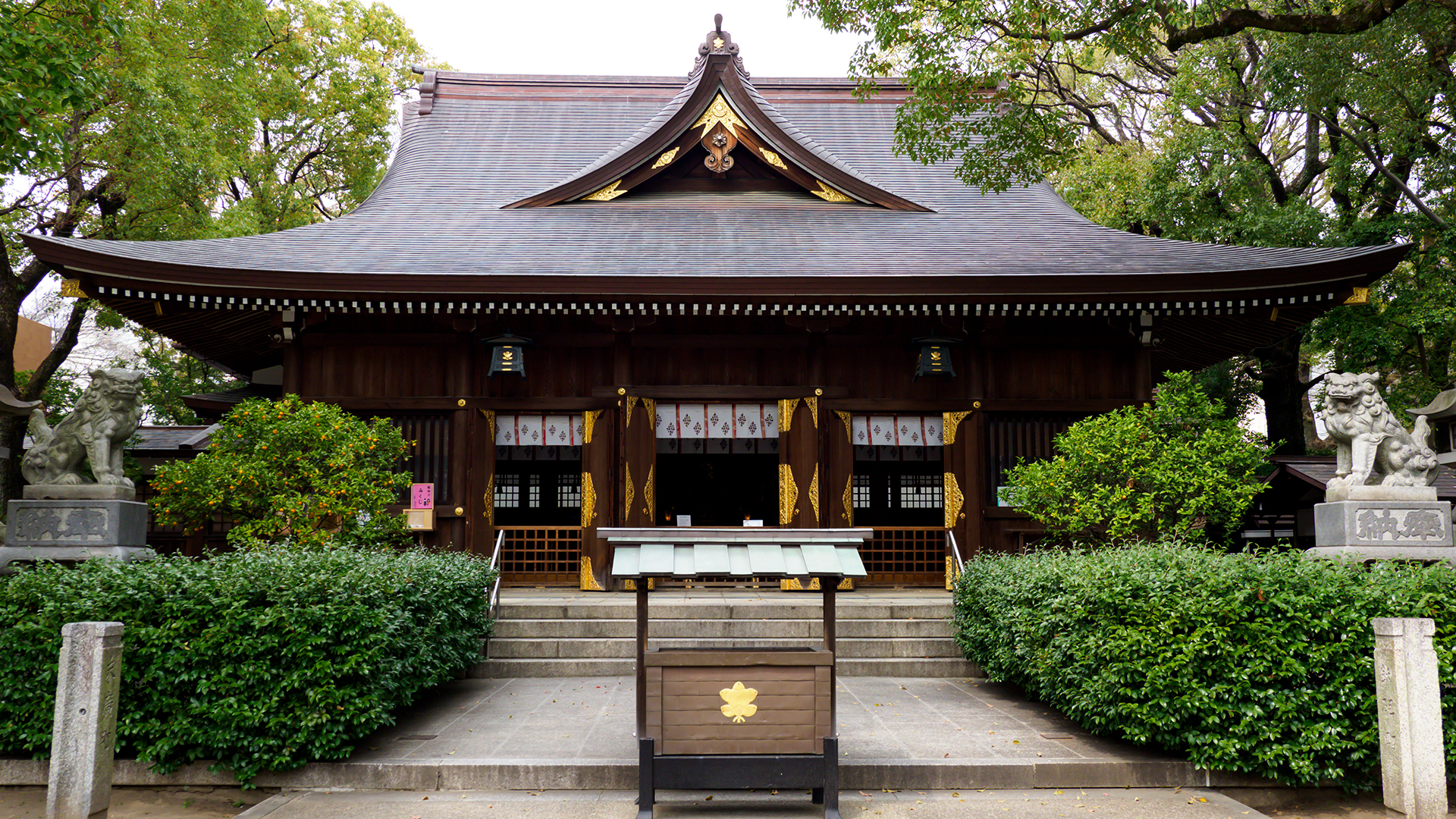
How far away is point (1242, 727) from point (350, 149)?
22.1 meters

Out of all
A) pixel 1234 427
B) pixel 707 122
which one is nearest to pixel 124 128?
pixel 707 122

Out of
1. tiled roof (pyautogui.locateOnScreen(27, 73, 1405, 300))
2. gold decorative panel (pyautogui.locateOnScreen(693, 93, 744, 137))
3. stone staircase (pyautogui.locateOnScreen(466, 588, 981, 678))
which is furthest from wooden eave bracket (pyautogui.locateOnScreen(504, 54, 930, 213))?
stone staircase (pyautogui.locateOnScreen(466, 588, 981, 678))

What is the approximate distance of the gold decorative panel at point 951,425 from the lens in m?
11.3

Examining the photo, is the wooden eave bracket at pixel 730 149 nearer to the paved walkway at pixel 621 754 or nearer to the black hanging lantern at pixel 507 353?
the black hanging lantern at pixel 507 353

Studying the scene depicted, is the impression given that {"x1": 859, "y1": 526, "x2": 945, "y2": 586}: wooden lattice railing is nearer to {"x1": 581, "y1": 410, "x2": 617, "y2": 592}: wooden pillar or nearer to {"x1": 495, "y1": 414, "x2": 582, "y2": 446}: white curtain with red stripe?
{"x1": 581, "y1": 410, "x2": 617, "y2": 592}: wooden pillar

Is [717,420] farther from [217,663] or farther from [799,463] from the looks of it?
[217,663]

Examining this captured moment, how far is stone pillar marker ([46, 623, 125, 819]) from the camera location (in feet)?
15.8

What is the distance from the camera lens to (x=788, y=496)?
11.2 meters

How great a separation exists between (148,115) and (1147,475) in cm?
1479

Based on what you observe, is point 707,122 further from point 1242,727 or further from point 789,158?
point 1242,727

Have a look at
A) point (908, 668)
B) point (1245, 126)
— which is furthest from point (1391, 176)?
point (908, 668)

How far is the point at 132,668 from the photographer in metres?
5.50

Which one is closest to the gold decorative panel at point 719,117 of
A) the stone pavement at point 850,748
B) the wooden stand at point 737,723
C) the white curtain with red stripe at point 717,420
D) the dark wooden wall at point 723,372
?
the dark wooden wall at point 723,372

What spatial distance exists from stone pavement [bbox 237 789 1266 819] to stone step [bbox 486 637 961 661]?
2984 mm
